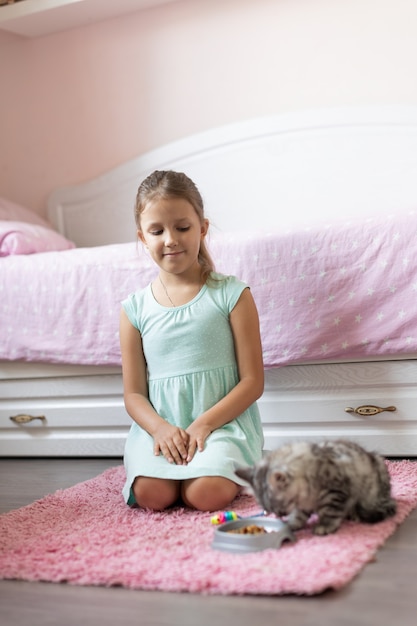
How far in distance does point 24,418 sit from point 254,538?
116 centimetres

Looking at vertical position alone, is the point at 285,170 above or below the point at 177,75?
below

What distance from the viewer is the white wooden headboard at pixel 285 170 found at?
2.68 m

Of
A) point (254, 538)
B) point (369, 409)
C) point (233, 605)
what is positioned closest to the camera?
point (233, 605)

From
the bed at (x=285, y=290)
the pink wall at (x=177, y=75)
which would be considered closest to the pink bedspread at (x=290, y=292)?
the bed at (x=285, y=290)

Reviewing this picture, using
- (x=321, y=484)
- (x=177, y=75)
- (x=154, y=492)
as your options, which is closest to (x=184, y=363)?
(x=154, y=492)

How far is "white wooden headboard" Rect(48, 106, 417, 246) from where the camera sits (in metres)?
2.68

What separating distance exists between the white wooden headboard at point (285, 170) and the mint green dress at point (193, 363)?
3.23 feet

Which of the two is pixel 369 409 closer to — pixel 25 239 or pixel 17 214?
pixel 25 239

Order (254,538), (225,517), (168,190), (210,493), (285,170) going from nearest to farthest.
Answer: (254,538) → (225,517) → (210,493) → (168,190) → (285,170)

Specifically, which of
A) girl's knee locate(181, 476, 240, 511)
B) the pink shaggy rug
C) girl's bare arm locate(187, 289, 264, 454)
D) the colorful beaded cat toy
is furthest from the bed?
the colorful beaded cat toy

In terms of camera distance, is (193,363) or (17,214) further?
(17,214)

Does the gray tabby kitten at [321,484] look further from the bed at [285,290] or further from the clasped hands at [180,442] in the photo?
the bed at [285,290]

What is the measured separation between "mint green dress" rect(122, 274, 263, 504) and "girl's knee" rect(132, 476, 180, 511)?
55mm

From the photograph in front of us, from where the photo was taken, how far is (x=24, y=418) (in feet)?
7.46
